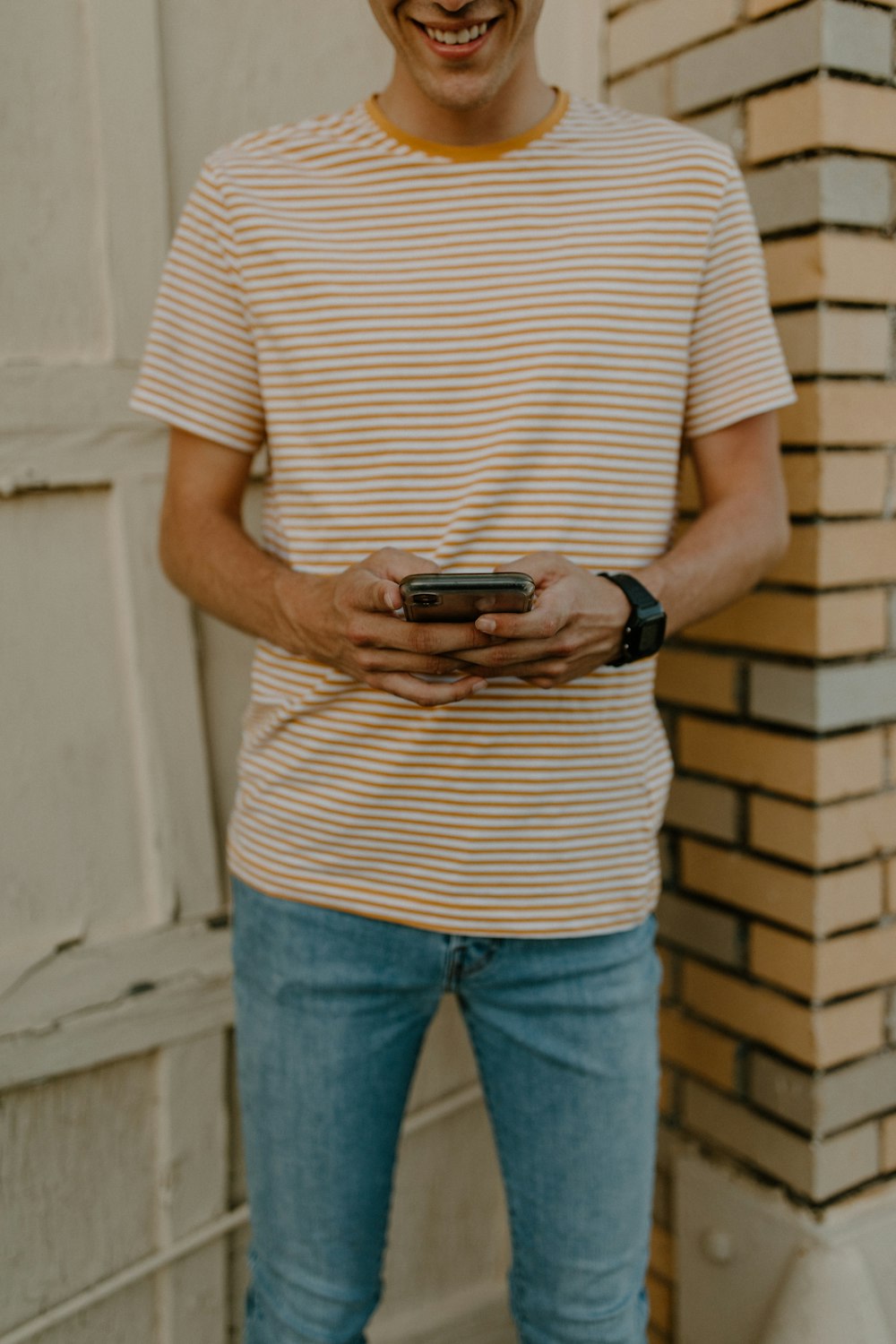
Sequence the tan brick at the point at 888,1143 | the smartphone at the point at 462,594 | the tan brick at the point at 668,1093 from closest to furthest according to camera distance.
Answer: the smartphone at the point at 462,594 → the tan brick at the point at 888,1143 → the tan brick at the point at 668,1093

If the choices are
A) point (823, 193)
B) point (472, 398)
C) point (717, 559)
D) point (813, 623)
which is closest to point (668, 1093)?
point (813, 623)

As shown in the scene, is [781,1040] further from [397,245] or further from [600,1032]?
[397,245]

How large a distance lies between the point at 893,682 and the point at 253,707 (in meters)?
0.95

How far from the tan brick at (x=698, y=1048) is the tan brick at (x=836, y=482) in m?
0.86

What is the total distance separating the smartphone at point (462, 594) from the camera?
3.89ft

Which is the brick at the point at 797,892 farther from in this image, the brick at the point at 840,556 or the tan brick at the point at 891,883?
the brick at the point at 840,556

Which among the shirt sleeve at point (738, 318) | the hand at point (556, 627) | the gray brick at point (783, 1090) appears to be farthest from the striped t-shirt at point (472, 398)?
the gray brick at point (783, 1090)

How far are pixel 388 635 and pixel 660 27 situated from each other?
3.97 ft

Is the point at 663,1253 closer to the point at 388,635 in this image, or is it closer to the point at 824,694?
the point at 824,694

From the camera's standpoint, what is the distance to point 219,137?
1.75 meters

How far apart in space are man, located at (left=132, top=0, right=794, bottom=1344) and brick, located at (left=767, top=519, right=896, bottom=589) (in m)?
0.22

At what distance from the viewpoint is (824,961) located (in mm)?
1808

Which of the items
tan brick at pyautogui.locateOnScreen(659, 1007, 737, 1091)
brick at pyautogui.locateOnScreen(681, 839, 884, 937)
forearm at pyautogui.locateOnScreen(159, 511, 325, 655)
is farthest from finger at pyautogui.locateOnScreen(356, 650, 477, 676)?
tan brick at pyautogui.locateOnScreen(659, 1007, 737, 1091)

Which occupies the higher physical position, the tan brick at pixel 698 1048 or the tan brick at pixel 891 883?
the tan brick at pixel 891 883
